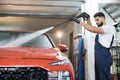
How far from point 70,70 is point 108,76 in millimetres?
1287

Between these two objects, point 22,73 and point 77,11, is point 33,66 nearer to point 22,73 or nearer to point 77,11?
point 22,73

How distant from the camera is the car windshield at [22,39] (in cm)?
387

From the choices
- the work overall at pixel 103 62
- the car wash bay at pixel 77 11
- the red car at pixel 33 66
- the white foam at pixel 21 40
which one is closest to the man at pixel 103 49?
the work overall at pixel 103 62

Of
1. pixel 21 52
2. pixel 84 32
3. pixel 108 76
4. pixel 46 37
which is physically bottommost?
pixel 108 76

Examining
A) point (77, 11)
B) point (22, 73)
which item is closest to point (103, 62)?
point (22, 73)

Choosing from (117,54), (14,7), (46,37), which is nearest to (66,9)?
(14,7)

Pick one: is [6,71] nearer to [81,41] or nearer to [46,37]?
[46,37]

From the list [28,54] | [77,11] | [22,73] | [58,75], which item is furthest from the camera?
[77,11]

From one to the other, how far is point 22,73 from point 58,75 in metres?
0.41

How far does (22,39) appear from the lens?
4.10 m

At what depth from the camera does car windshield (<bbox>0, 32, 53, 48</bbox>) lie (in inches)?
152

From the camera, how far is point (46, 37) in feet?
13.6

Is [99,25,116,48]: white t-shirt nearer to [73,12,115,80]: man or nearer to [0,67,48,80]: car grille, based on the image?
[73,12,115,80]: man

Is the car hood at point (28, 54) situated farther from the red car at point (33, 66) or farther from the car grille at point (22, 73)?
the car grille at point (22, 73)
